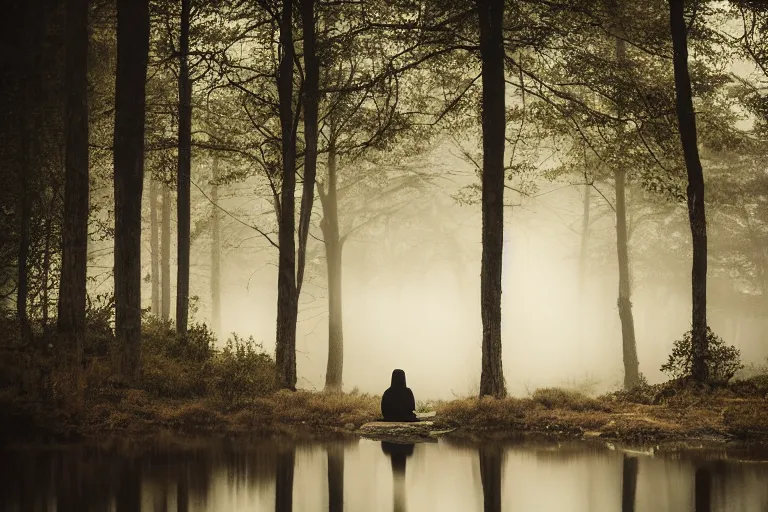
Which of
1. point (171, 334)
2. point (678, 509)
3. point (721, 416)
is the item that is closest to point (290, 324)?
point (171, 334)

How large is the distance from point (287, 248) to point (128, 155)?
14.1 ft

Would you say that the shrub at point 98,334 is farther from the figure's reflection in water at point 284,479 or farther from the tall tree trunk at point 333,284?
the tall tree trunk at point 333,284

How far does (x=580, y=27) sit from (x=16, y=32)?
1548cm

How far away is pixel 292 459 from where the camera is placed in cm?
1226

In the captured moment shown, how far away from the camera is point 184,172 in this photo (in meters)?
22.6

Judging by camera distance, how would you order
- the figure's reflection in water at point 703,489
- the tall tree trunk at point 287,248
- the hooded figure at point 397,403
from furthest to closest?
the tall tree trunk at point 287,248, the hooded figure at point 397,403, the figure's reflection in water at point 703,489

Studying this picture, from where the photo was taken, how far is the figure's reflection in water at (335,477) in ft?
31.0

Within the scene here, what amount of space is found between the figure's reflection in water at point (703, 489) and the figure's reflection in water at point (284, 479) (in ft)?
15.6

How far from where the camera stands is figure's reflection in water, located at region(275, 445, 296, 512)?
941 centimetres

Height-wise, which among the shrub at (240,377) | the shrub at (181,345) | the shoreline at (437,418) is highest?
the shrub at (181,345)

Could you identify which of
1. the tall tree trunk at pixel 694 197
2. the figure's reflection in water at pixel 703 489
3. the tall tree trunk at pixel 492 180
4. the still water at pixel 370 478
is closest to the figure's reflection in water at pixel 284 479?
the still water at pixel 370 478

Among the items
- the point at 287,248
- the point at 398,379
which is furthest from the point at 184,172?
the point at 398,379

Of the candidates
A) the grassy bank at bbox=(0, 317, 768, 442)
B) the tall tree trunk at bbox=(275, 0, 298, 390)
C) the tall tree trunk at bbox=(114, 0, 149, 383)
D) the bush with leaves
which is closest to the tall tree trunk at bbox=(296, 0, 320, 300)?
the tall tree trunk at bbox=(275, 0, 298, 390)

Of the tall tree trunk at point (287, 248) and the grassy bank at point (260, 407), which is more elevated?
the tall tree trunk at point (287, 248)
